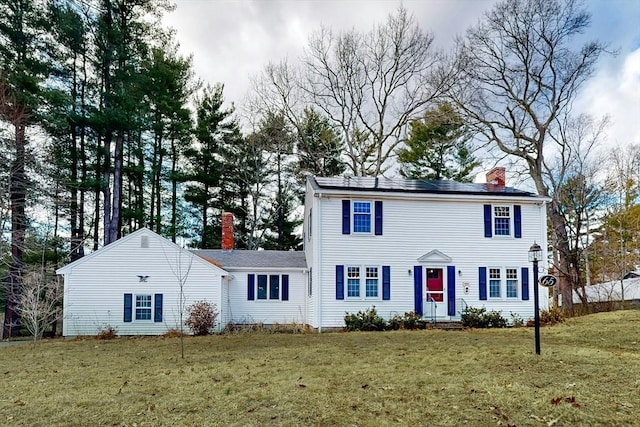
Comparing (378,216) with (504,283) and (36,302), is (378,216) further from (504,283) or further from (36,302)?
(36,302)

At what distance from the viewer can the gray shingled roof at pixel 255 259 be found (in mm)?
20250

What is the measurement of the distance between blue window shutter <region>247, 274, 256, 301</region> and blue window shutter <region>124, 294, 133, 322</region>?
4.51 meters

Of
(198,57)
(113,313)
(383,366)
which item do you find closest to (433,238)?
(383,366)

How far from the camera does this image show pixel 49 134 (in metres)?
22.2

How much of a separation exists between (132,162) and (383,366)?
2349 centimetres

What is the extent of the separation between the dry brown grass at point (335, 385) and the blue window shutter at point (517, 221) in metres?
6.75

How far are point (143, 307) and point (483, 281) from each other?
12941 millimetres

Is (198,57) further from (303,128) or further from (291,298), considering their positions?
(291,298)

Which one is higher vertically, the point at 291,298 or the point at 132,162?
the point at 132,162

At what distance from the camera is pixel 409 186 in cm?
2000

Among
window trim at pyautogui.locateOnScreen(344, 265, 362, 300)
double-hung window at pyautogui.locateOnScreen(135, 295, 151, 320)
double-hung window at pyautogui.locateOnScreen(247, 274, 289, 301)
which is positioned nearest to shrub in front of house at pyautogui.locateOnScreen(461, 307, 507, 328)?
window trim at pyautogui.locateOnScreen(344, 265, 362, 300)

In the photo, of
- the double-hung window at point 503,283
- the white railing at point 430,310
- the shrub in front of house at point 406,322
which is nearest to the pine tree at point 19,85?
the shrub in front of house at point 406,322

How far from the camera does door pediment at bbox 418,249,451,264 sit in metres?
18.5

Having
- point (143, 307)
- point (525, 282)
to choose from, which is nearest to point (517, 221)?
point (525, 282)
